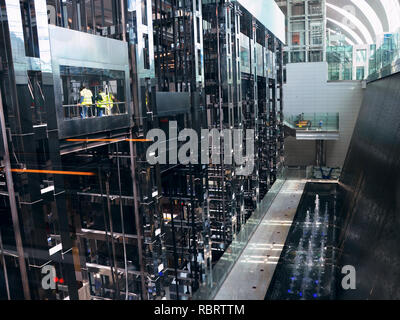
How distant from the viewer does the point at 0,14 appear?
3600mm

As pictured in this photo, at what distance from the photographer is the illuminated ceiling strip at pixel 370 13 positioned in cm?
2541

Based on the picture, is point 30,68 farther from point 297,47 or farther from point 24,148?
point 297,47

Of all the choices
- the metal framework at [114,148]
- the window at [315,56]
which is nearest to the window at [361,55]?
the window at [315,56]

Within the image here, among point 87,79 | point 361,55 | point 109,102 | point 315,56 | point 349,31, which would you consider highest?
point 349,31

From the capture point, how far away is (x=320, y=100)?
24984 millimetres

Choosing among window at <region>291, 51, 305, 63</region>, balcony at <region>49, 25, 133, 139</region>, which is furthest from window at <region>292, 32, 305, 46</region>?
balcony at <region>49, 25, 133, 139</region>

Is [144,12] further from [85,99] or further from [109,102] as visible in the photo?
[85,99]

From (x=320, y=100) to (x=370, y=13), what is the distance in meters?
7.81

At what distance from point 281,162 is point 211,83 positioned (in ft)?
35.3

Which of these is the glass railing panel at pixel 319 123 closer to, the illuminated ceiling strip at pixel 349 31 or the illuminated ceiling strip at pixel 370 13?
the illuminated ceiling strip at pixel 370 13

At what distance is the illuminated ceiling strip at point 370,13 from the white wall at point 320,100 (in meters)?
5.38

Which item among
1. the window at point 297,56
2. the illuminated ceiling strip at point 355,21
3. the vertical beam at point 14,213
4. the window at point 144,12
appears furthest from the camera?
the illuminated ceiling strip at point 355,21

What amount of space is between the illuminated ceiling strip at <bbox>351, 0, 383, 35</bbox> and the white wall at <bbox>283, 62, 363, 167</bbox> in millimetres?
5383

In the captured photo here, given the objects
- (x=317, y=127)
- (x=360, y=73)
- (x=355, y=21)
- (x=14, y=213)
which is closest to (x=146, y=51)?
(x=14, y=213)
